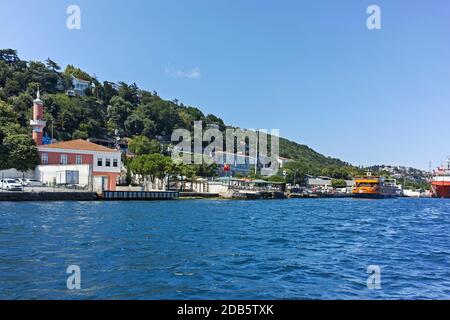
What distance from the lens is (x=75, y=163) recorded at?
63375 mm

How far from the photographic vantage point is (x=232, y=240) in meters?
20.8

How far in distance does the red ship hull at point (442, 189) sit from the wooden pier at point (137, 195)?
10687 cm

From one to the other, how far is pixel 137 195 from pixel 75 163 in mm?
10545

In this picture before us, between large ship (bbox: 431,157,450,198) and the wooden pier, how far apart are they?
351 feet

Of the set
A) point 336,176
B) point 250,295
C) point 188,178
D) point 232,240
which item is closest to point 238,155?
point 336,176

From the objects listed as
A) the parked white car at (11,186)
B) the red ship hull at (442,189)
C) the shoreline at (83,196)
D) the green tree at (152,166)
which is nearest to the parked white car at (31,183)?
the parked white car at (11,186)

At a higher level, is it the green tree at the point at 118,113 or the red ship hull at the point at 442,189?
the green tree at the point at 118,113

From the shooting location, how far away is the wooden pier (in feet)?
190

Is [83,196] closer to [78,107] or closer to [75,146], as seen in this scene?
[75,146]

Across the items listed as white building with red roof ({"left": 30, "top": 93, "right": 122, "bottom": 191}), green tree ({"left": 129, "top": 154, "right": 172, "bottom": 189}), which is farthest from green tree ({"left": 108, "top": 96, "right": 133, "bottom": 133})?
white building with red roof ({"left": 30, "top": 93, "right": 122, "bottom": 191})

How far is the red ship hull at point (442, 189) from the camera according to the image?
14052cm

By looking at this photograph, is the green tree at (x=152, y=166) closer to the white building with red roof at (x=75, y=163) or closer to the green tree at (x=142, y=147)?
the white building with red roof at (x=75, y=163)

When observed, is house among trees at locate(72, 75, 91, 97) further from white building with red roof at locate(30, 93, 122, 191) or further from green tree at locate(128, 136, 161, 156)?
white building with red roof at locate(30, 93, 122, 191)
